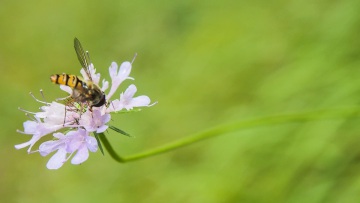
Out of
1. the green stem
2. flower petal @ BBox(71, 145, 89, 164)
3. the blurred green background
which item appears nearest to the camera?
flower petal @ BBox(71, 145, 89, 164)

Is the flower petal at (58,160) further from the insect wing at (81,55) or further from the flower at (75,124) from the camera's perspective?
the insect wing at (81,55)

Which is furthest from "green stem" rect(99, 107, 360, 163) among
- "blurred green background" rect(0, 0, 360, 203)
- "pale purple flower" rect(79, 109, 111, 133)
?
"blurred green background" rect(0, 0, 360, 203)

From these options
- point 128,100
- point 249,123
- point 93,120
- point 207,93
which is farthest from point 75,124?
point 207,93

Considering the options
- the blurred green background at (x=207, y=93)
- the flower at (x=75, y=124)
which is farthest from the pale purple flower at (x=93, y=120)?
the blurred green background at (x=207, y=93)

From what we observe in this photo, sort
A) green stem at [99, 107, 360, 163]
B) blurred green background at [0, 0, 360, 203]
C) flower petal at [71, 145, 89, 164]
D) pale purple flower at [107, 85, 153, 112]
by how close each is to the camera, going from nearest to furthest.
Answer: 1. flower petal at [71, 145, 89, 164]
2. pale purple flower at [107, 85, 153, 112]
3. green stem at [99, 107, 360, 163]
4. blurred green background at [0, 0, 360, 203]

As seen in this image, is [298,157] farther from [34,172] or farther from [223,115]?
[34,172]

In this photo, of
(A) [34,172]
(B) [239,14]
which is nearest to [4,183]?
(A) [34,172]

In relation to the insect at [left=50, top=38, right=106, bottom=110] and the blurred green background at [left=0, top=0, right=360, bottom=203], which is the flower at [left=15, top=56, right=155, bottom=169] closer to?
the insect at [left=50, top=38, right=106, bottom=110]
